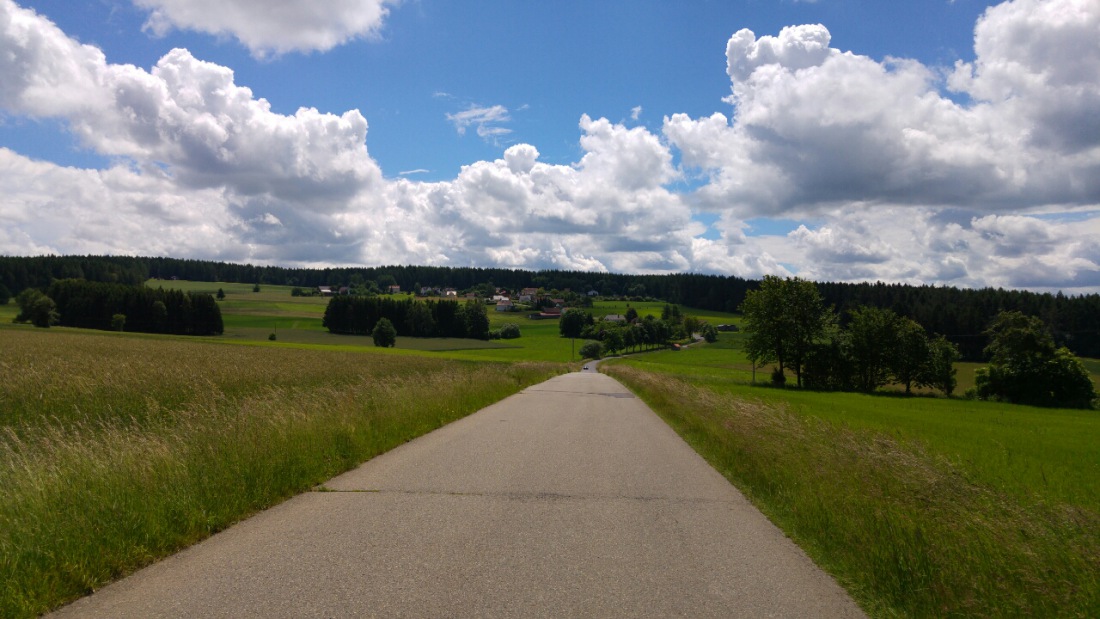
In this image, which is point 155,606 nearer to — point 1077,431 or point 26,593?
point 26,593

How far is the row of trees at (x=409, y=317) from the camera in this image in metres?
107

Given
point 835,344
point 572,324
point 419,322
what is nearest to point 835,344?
point 835,344

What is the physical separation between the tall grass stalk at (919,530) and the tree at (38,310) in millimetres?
89484

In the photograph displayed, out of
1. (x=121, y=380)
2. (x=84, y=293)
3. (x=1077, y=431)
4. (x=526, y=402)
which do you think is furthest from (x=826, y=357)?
(x=84, y=293)

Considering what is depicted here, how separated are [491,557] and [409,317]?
109 m

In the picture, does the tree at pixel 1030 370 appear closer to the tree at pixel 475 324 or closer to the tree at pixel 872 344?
the tree at pixel 872 344

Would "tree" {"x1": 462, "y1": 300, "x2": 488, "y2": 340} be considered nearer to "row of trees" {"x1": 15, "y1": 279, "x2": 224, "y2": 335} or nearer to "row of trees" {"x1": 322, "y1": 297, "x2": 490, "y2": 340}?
"row of trees" {"x1": 322, "y1": 297, "x2": 490, "y2": 340}

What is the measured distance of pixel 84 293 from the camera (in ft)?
276

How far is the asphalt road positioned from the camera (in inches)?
179

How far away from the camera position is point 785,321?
59125 millimetres

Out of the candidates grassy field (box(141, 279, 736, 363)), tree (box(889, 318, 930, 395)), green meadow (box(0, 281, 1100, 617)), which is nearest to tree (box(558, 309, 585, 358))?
grassy field (box(141, 279, 736, 363))

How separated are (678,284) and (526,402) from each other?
519 feet

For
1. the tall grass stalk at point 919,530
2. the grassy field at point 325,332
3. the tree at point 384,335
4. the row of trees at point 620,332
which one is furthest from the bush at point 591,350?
the tall grass stalk at point 919,530

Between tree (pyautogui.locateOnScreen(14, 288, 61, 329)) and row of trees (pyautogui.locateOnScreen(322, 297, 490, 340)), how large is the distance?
1483 inches
